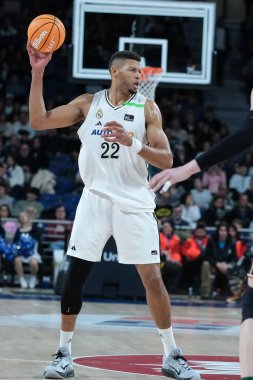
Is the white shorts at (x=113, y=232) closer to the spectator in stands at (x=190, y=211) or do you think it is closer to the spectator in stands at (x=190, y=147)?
the spectator in stands at (x=190, y=211)

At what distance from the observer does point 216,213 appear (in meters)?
18.1

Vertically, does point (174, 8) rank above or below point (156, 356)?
above

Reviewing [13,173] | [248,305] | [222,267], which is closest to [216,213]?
[222,267]

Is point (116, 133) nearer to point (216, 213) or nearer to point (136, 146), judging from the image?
point (136, 146)

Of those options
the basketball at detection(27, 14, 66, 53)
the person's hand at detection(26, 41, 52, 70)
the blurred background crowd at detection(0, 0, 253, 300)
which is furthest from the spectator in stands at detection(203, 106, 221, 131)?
the person's hand at detection(26, 41, 52, 70)

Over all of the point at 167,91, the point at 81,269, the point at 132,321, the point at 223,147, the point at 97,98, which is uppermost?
the point at 167,91

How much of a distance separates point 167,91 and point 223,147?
18.6 m

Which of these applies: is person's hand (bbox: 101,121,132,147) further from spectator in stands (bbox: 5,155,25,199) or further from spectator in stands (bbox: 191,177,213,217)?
spectator in stands (bbox: 191,177,213,217)

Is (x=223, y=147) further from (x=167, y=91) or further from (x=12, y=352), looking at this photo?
(x=167, y=91)

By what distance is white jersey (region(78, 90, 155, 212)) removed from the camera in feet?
23.0

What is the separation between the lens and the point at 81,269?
7023mm

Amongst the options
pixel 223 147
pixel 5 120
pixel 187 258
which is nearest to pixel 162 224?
pixel 187 258

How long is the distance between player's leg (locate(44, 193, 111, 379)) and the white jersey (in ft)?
0.40

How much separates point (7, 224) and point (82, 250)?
9.68m
